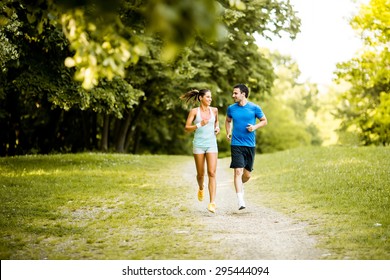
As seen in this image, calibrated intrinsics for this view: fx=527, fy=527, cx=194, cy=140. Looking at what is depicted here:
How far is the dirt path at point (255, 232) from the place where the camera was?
7.24 m

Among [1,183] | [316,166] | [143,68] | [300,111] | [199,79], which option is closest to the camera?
[1,183]

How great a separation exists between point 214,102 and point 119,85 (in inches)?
340

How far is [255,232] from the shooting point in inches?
338

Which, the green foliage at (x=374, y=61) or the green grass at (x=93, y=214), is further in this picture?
the green foliage at (x=374, y=61)

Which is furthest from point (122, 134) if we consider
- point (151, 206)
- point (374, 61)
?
point (151, 206)

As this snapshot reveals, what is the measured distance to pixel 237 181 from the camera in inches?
406

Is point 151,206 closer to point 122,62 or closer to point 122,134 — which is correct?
point 122,62

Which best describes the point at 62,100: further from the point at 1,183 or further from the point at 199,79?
the point at 199,79

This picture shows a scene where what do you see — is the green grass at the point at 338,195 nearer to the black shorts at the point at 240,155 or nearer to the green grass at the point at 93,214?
the black shorts at the point at 240,155

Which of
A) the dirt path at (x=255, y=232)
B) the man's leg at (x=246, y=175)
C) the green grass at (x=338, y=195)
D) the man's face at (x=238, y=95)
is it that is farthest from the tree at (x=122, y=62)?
the green grass at (x=338, y=195)

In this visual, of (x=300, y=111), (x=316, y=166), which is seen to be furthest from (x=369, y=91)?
(x=300, y=111)

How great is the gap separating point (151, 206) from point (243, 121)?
9.61ft

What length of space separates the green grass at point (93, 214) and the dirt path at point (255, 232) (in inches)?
15.7

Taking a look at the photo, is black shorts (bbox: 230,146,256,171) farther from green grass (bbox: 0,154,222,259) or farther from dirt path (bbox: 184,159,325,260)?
green grass (bbox: 0,154,222,259)
